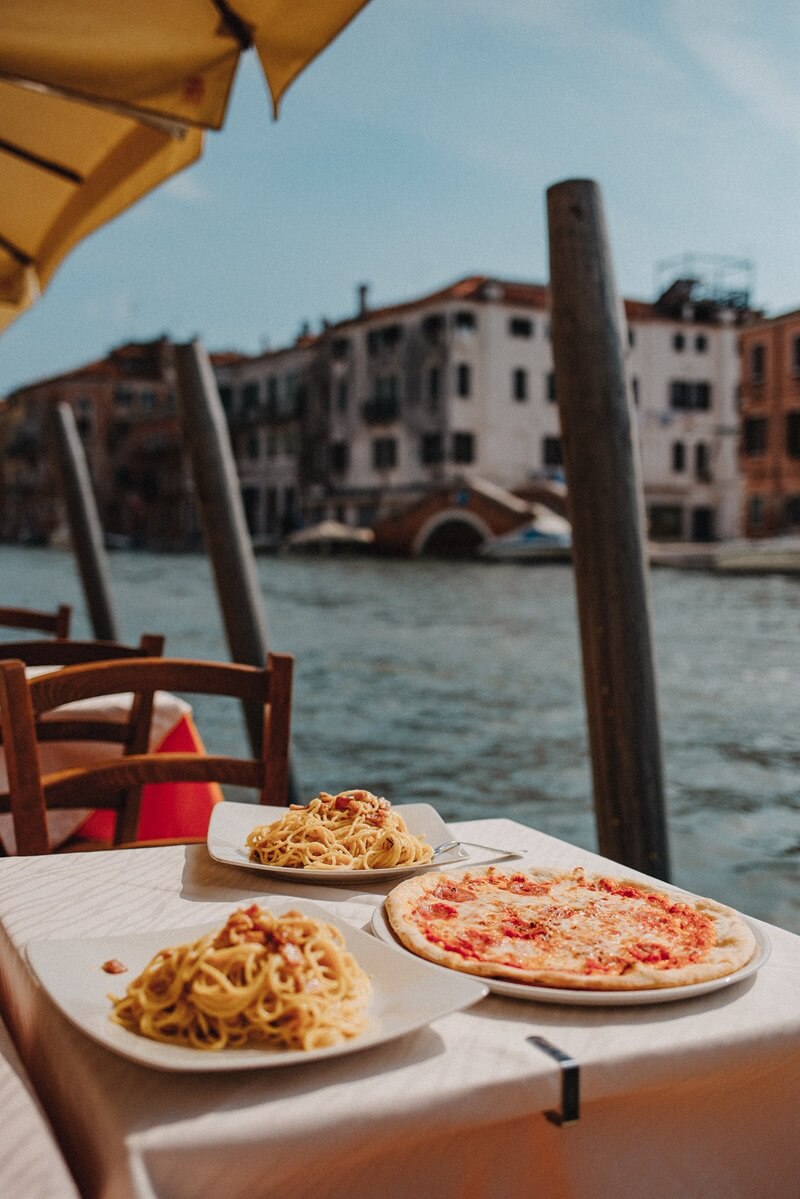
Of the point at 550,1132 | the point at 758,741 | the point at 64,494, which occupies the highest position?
the point at 64,494

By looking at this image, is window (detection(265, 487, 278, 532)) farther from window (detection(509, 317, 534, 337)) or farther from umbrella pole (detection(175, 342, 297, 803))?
umbrella pole (detection(175, 342, 297, 803))

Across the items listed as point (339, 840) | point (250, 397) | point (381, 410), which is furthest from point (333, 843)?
point (250, 397)

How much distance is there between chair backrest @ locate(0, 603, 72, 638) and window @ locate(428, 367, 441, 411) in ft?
126

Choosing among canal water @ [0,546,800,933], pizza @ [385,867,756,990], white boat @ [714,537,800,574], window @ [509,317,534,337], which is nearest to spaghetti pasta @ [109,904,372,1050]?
pizza @ [385,867,756,990]

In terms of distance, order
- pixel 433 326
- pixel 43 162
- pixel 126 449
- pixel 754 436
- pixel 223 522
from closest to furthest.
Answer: pixel 43 162 < pixel 223 522 < pixel 754 436 < pixel 433 326 < pixel 126 449

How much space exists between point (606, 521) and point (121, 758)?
1132 millimetres

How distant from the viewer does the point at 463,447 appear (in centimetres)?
4203

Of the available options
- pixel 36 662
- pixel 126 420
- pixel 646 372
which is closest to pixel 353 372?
pixel 646 372

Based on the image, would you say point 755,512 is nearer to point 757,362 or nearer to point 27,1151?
point 757,362

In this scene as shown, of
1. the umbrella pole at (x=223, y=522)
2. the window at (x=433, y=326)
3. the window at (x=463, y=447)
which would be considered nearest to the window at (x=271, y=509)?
the window at (x=463, y=447)

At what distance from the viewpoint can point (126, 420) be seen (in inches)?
2432

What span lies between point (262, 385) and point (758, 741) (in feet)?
145

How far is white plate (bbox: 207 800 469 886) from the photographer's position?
1307 millimetres

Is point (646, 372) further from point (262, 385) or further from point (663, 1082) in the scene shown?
point (663, 1082)
